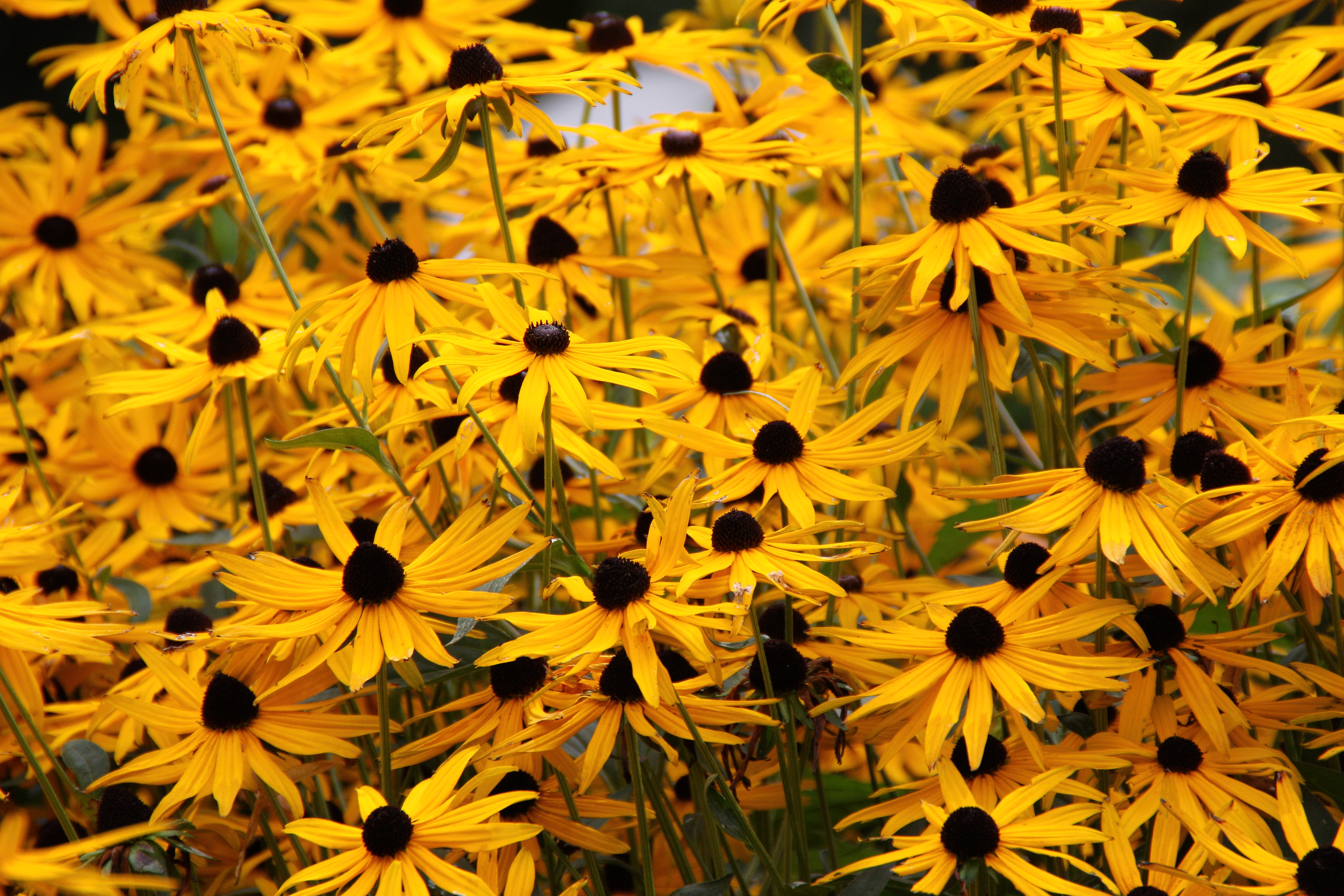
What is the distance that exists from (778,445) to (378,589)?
1.06 ft

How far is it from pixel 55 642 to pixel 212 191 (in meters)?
0.85

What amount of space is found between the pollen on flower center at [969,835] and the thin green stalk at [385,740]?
14.6 inches

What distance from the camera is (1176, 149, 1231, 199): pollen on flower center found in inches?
37.5

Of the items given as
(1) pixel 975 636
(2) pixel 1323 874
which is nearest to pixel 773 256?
(1) pixel 975 636

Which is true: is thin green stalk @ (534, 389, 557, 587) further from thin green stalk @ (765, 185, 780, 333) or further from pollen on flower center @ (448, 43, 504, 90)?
thin green stalk @ (765, 185, 780, 333)

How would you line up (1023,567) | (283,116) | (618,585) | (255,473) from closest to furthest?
(618,585) < (1023,567) < (255,473) < (283,116)

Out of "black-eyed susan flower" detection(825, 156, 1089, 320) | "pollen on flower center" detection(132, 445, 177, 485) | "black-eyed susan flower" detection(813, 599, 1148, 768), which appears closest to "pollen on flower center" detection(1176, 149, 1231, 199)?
"black-eyed susan flower" detection(825, 156, 1089, 320)

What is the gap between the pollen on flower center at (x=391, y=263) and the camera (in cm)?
93

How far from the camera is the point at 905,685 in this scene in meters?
0.81

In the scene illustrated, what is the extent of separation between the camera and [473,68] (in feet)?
3.23

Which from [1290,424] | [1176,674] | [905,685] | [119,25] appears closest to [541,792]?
[905,685]

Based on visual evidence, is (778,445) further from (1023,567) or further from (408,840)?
(408,840)

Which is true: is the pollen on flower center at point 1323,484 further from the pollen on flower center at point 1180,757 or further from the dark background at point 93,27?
the dark background at point 93,27

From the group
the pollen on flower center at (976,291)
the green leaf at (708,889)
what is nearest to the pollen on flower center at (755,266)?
the pollen on flower center at (976,291)
